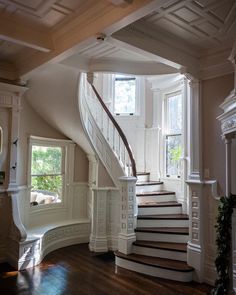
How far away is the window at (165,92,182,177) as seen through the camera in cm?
552

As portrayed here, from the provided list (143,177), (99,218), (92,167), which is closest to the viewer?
(99,218)

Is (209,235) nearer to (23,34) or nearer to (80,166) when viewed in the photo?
(80,166)

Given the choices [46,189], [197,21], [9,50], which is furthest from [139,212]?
[9,50]

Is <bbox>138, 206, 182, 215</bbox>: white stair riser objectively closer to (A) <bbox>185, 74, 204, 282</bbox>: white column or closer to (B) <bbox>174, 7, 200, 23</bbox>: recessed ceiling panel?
(A) <bbox>185, 74, 204, 282</bbox>: white column

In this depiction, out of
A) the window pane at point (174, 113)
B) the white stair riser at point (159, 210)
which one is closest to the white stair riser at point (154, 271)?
the white stair riser at point (159, 210)

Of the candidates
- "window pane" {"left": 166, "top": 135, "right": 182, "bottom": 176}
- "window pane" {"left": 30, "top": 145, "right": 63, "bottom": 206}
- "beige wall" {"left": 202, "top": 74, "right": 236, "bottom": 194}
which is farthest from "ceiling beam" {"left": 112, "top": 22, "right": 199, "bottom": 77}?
"window pane" {"left": 30, "top": 145, "right": 63, "bottom": 206}

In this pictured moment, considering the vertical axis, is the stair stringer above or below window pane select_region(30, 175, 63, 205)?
above

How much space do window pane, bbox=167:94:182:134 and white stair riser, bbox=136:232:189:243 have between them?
7.22 ft

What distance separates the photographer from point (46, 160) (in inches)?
205

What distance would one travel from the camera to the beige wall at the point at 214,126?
11.6ft

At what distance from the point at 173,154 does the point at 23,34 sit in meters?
3.73

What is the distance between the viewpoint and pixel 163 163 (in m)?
5.79

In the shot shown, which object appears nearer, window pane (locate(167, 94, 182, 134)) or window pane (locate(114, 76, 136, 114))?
window pane (locate(167, 94, 182, 134))

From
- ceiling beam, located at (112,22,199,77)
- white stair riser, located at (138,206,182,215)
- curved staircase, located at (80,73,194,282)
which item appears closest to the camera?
ceiling beam, located at (112,22,199,77)
